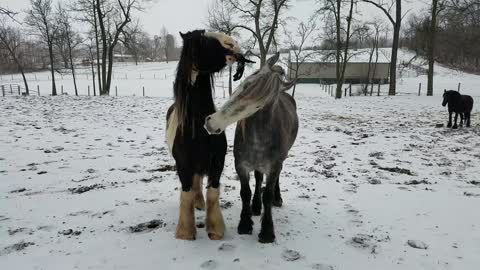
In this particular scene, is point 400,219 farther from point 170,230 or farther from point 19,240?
point 19,240

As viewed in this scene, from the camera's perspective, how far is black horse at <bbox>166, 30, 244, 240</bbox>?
2.94m

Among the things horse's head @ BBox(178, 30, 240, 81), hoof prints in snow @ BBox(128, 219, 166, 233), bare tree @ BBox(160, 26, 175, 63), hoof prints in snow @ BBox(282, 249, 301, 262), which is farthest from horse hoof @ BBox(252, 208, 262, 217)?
bare tree @ BBox(160, 26, 175, 63)

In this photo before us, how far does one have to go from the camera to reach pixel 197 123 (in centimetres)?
309

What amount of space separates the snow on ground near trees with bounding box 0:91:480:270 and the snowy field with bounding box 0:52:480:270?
16 mm

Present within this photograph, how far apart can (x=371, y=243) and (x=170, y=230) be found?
205 centimetres

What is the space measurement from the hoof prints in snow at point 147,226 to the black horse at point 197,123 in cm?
37

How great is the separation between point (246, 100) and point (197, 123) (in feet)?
2.00

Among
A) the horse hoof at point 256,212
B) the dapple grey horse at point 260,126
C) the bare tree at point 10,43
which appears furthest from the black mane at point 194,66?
the bare tree at point 10,43

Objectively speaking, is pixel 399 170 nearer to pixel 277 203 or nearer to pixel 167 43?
pixel 277 203

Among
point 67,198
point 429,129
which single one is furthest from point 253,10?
point 67,198

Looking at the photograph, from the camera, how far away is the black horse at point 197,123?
294 cm

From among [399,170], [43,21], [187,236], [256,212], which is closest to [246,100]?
[187,236]

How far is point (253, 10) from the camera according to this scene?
85.3 ft

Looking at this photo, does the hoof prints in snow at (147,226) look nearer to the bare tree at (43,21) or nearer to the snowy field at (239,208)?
the snowy field at (239,208)
